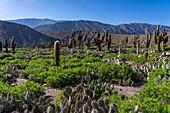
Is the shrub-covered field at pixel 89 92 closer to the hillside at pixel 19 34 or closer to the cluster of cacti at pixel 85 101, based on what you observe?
the cluster of cacti at pixel 85 101

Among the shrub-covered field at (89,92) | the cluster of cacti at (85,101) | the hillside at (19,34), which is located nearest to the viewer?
the cluster of cacti at (85,101)

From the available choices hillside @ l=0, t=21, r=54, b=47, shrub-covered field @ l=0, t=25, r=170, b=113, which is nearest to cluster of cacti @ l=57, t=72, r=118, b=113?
shrub-covered field @ l=0, t=25, r=170, b=113

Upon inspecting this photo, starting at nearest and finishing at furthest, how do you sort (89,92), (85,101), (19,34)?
(89,92)
(85,101)
(19,34)

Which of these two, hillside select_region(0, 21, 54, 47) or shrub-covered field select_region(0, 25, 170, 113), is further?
hillside select_region(0, 21, 54, 47)

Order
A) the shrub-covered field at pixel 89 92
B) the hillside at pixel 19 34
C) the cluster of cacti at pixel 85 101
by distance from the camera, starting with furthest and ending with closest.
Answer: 1. the hillside at pixel 19 34
2. the shrub-covered field at pixel 89 92
3. the cluster of cacti at pixel 85 101

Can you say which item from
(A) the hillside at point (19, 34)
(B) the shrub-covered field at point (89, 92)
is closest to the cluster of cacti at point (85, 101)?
(B) the shrub-covered field at point (89, 92)

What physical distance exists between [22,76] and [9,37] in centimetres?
8723

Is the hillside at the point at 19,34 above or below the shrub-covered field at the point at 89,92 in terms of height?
above

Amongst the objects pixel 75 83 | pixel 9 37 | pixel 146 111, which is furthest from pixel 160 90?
pixel 9 37

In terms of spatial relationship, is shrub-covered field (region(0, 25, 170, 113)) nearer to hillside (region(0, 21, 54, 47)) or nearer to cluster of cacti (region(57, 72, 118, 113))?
cluster of cacti (region(57, 72, 118, 113))

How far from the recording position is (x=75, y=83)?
7.26 meters

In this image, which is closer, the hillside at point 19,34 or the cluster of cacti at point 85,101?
the cluster of cacti at point 85,101

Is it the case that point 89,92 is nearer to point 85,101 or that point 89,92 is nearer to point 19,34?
point 85,101

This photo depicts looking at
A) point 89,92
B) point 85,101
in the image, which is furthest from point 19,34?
point 89,92
